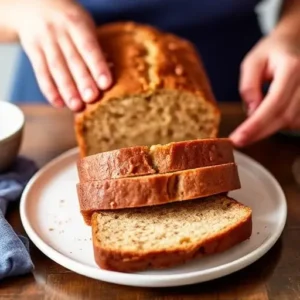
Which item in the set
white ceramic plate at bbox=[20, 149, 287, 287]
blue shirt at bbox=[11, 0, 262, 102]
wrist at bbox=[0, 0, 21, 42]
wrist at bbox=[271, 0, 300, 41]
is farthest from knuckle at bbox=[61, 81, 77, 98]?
wrist at bbox=[271, 0, 300, 41]

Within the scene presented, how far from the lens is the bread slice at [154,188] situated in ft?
4.95

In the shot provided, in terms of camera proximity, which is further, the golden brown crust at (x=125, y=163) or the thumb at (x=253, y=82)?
the thumb at (x=253, y=82)

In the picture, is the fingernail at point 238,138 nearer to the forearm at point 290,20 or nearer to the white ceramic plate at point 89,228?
the white ceramic plate at point 89,228

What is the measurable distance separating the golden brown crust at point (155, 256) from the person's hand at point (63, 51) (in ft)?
1.93

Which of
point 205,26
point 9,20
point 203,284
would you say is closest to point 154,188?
point 203,284

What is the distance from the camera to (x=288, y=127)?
2.08 meters

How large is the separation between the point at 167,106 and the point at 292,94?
1.32 ft

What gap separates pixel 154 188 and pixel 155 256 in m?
0.17

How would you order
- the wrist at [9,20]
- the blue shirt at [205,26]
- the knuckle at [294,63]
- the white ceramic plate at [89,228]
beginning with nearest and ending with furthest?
1. the white ceramic plate at [89,228]
2. the knuckle at [294,63]
3. the wrist at [9,20]
4. the blue shirt at [205,26]

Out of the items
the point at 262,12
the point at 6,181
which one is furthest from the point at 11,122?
the point at 262,12

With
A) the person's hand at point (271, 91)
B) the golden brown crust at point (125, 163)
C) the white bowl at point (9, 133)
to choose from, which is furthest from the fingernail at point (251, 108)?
the white bowl at point (9, 133)

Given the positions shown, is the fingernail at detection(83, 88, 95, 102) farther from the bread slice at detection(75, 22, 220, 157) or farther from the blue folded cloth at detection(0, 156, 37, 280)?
the blue folded cloth at detection(0, 156, 37, 280)

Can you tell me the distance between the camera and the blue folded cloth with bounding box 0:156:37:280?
4.76ft

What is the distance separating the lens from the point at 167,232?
4.99ft
